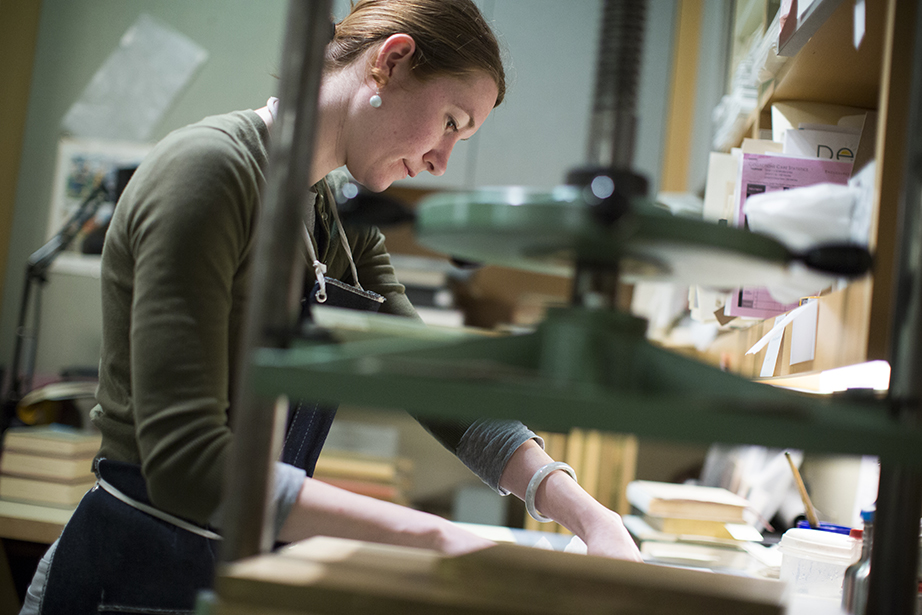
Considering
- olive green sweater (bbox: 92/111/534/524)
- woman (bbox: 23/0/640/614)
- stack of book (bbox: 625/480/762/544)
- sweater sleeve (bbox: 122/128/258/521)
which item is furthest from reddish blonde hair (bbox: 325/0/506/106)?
stack of book (bbox: 625/480/762/544)

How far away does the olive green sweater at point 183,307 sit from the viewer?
58cm

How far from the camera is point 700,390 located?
1.34 ft

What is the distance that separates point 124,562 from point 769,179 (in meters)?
0.98

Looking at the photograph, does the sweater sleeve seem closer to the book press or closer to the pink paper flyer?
the book press

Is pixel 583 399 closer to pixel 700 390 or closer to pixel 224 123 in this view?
pixel 700 390

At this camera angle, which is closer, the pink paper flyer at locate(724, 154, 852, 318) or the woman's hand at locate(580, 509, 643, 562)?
the woman's hand at locate(580, 509, 643, 562)

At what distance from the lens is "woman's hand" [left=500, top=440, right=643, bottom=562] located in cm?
77

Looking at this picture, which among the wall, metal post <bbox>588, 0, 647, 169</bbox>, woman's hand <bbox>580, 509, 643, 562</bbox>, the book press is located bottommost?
woman's hand <bbox>580, 509, 643, 562</bbox>

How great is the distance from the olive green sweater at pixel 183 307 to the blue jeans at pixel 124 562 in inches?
2.4

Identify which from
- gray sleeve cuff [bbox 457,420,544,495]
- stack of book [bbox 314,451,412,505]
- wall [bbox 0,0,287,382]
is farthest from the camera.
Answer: wall [bbox 0,0,287,382]

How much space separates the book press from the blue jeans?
396 mm

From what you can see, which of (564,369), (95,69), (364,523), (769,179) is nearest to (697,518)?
(769,179)

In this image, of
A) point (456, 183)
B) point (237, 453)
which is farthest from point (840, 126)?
point (456, 183)

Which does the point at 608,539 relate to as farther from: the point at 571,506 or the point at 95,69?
the point at 95,69
